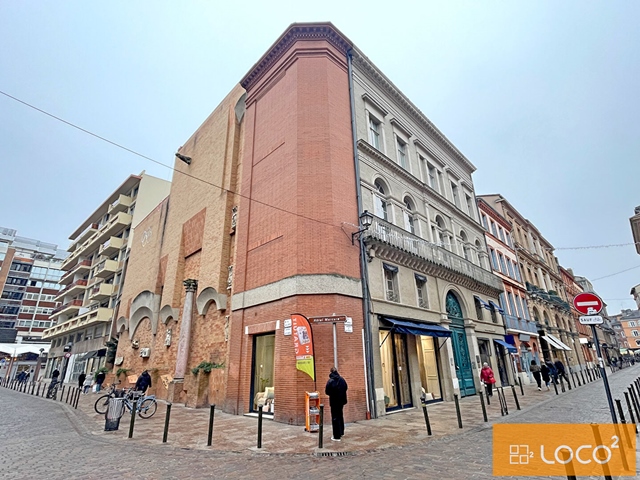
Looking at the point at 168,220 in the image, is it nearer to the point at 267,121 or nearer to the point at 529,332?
the point at 267,121

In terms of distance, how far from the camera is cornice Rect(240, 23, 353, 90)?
49.4 ft

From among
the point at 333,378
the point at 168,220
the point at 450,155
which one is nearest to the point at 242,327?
the point at 333,378

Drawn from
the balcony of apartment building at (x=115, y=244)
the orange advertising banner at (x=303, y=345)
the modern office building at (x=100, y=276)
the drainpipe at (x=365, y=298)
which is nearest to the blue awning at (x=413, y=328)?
the drainpipe at (x=365, y=298)

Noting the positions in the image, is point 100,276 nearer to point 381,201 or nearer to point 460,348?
point 381,201

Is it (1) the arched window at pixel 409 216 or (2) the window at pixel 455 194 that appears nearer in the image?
(1) the arched window at pixel 409 216

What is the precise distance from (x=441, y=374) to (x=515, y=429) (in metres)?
6.57

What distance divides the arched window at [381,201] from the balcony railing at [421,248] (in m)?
1.04

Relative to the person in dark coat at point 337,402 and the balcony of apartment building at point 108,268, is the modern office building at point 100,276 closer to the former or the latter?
the balcony of apartment building at point 108,268

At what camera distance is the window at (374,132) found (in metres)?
16.3

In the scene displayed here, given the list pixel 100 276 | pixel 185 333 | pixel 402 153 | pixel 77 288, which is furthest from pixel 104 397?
pixel 77 288

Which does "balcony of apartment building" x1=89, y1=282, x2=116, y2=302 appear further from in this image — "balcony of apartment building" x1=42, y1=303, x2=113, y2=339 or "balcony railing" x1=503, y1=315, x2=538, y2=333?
"balcony railing" x1=503, y1=315, x2=538, y2=333

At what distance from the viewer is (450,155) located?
77.7 feet

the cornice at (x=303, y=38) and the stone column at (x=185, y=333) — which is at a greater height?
the cornice at (x=303, y=38)

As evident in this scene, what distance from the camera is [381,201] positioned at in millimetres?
15422
